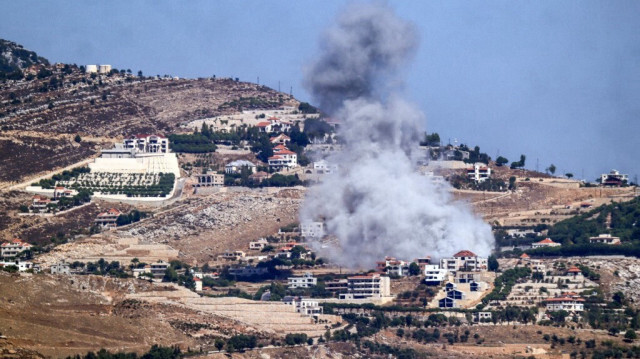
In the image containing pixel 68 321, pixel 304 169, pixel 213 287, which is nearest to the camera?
pixel 68 321

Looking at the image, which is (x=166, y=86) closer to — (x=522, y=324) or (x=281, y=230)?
(x=281, y=230)

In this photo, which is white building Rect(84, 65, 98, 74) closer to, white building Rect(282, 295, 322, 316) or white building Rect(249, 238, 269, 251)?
white building Rect(249, 238, 269, 251)

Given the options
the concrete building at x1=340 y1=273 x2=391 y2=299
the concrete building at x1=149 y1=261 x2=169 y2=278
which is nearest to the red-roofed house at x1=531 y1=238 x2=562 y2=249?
the concrete building at x1=340 y1=273 x2=391 y2=299

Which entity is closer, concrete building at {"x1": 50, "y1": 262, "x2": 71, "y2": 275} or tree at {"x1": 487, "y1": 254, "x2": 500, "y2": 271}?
concrete building at {"x1": 50, "y1": 262, "x2": 71, "y2": 275}

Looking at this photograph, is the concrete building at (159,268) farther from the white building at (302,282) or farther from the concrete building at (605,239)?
the concrete building at (605,239)

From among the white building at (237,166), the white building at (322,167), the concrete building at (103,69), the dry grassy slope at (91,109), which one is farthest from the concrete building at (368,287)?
the concrete building at (103,69)

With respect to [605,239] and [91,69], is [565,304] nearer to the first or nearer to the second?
[605,239]

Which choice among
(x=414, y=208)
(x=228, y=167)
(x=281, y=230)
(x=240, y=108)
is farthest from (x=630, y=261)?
(x=240, y=108)
